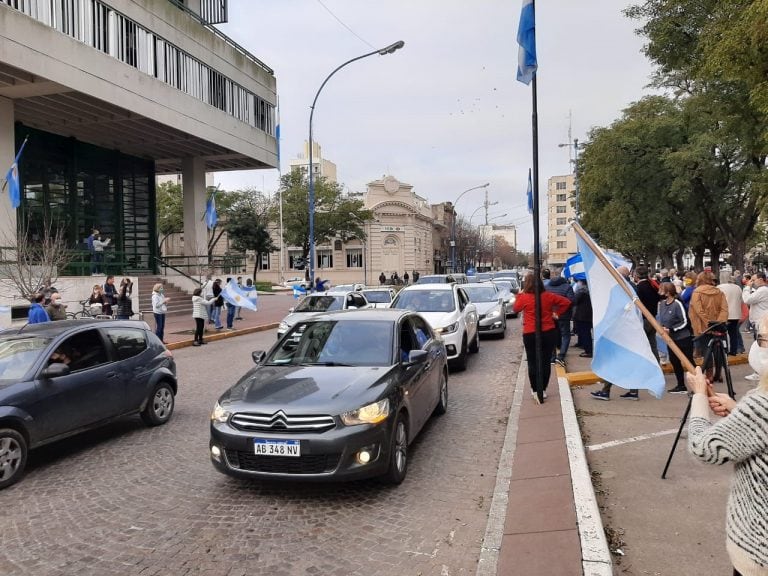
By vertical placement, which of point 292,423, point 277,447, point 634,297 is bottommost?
point 277,447

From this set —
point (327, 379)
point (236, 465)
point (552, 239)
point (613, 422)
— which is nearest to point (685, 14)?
point (613, 422)

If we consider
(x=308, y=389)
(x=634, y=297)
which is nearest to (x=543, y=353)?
(x=308, y=389)

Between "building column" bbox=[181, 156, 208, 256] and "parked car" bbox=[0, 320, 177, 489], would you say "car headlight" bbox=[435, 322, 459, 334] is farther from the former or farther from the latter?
"building column" bbox=[181, 156, 208, 256]

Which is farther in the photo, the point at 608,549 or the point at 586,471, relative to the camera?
the point at 586,471

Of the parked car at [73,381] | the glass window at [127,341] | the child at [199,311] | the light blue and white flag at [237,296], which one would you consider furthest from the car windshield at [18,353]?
the light blue and white flag at [237,296]

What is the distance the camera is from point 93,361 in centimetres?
675

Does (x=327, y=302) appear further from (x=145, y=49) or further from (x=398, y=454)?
(x=145, y=49)

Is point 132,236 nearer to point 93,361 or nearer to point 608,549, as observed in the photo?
point 93,361

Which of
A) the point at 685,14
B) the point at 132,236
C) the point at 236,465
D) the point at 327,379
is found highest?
the point at 685,14

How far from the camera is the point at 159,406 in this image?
303 inches

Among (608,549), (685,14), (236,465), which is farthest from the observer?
(685,14)

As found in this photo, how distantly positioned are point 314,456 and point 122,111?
22111mm

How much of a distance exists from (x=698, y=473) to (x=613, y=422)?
1879mm

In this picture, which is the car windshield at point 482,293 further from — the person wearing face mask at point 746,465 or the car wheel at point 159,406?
the person wearing face mask at point 746,465
